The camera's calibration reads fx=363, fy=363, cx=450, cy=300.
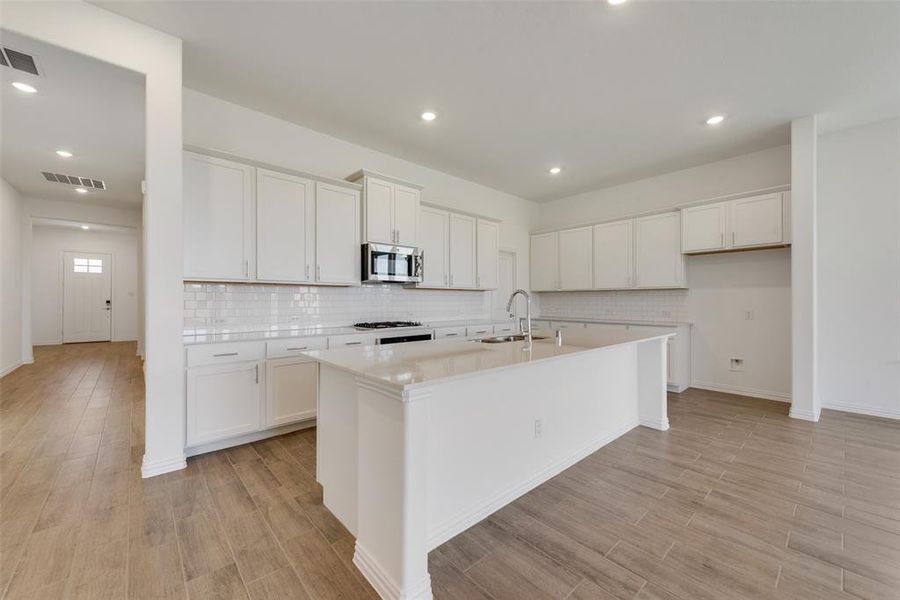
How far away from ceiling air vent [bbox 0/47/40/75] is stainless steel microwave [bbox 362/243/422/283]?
2.60 meters

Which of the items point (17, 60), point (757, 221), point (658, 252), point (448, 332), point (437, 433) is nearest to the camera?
point (437, 433)

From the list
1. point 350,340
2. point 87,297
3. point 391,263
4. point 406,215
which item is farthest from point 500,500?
point 87,297

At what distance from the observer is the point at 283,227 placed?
3.39 meters

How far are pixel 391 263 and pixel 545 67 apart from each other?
2.35 meters

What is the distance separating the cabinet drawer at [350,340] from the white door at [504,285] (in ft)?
9.02

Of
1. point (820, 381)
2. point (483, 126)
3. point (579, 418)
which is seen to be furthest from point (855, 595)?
point (483, 126)

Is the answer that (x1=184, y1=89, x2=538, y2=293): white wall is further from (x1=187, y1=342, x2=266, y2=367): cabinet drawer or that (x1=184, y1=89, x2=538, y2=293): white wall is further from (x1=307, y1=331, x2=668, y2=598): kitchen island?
(x1=307, y1=331, x2=668, y2=598): kitchen island

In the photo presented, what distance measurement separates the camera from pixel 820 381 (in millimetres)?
4086

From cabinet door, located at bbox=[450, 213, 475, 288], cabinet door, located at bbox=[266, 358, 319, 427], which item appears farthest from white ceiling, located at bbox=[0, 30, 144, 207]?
cabinet door, located at bbox=[450, 213, 475, 288]

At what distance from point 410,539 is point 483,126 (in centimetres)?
363

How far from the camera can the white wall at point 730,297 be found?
14.1ft

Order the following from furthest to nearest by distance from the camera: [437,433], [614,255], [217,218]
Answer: [614,255] → [217,218] → [437,433]

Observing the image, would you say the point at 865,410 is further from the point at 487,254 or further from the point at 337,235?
the point at 337,235

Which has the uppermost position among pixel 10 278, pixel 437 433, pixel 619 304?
pixel 10 278
